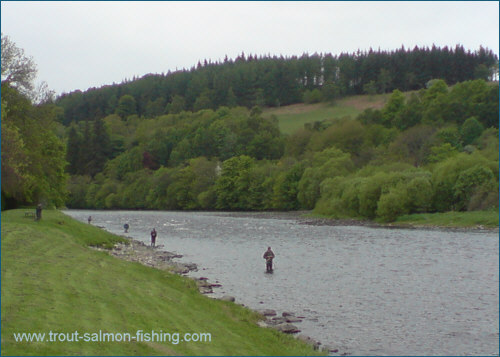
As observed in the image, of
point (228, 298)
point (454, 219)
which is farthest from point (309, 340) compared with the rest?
point (454, 219)

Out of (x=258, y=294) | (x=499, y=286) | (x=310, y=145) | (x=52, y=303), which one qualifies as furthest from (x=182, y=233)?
(x=310, y=145)

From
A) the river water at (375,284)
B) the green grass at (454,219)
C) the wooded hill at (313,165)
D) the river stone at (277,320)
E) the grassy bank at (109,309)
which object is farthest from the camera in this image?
the green grass at (454,219)

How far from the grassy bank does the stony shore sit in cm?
87

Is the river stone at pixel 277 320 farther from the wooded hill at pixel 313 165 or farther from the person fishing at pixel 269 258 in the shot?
the wooded hill at pixel 313 165

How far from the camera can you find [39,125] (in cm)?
5397

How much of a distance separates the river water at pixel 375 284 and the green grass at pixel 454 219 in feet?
26.2

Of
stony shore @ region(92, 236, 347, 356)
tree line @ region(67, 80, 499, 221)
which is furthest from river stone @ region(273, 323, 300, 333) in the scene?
tree line @ region(67, 80, 499, 221)

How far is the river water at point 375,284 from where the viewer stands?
2294 cm

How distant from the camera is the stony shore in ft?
76.9

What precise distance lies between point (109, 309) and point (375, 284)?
1976cm

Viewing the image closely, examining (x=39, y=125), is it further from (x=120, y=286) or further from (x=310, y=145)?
(x=310, y=145)

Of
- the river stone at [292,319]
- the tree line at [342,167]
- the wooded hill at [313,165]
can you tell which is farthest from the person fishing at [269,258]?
the tree line at [342,167]

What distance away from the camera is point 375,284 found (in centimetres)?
3441

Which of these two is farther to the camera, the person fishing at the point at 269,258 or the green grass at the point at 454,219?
the green grass at the point at 454,219
